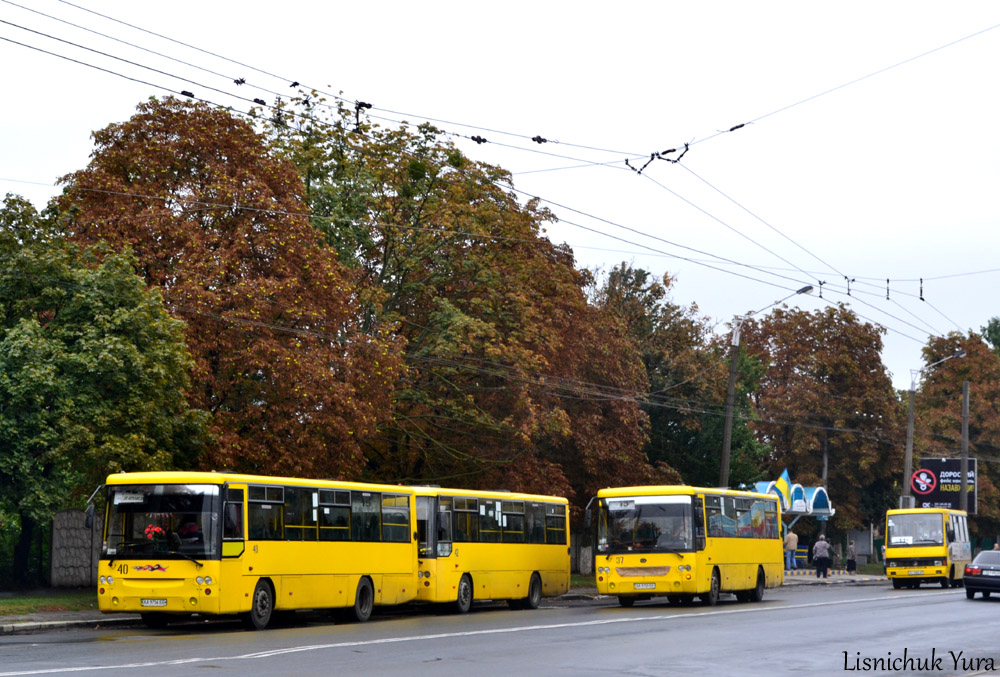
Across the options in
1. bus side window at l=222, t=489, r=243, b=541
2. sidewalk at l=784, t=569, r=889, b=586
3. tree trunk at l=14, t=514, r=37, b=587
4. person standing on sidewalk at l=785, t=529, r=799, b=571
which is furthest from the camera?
person standing on sidewalk at l=785, t=529, r=799, b=571

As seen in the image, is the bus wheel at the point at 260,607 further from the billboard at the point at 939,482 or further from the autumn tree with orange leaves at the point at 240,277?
the billboard at the point at 939,482

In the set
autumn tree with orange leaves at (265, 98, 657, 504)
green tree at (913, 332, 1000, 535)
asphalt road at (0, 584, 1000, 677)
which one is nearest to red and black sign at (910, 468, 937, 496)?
green tree at (913, 332, 1000, 535)

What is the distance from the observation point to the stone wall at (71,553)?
3003cm

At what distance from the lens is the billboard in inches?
2709

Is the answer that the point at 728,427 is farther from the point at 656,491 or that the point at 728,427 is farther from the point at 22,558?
the point at 22,558

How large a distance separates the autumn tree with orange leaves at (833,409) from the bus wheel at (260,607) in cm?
5014

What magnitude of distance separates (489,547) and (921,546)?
2330 centimetres

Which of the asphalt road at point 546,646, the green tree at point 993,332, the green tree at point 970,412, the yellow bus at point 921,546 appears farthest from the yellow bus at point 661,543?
the green tree at point 993,332

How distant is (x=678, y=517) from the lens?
1182 inches

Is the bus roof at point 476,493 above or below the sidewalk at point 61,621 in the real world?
above

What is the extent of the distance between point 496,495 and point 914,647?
12.9 meters

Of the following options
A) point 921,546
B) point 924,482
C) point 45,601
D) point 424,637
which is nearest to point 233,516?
point 424,637

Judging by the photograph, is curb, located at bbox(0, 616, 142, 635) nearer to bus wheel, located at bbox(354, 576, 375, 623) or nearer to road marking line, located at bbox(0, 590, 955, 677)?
bus wheel, located at bbox(354, 576, 375, 623)

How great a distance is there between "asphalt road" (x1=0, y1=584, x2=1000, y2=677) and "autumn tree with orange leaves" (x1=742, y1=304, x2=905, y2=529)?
42.3 m
